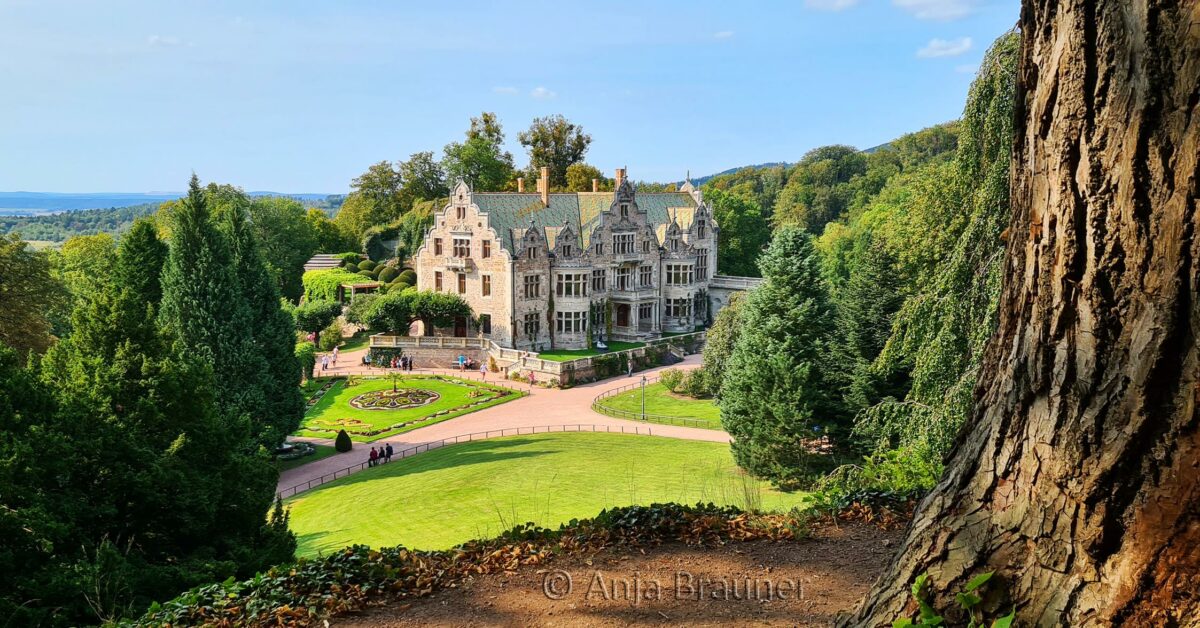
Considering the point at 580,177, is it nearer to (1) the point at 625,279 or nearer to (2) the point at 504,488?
(1) the point at 625,279

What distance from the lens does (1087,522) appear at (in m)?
3.86

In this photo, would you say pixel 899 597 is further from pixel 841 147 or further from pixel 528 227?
pixel 841 147

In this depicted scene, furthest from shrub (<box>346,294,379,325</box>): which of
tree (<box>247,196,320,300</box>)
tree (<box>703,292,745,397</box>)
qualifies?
tree (<box>703,292,745,397</box>)

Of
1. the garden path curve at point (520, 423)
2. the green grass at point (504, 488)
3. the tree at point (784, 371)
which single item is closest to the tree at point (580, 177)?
the garden path curve at point (520, 423)

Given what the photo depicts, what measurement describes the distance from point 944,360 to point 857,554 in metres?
5.58

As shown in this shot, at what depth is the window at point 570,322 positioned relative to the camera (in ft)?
162

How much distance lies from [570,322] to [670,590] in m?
42.9

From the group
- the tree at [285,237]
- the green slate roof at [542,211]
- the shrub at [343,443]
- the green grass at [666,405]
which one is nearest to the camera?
the shrub at [343,443]

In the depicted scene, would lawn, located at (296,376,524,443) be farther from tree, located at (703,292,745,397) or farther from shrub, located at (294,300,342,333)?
shrub, located at (294,300,342,333)

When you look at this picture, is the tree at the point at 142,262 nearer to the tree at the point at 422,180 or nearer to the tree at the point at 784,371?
the tree at the point at 784,371

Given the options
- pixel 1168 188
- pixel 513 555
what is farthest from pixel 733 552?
pixel 1168 188

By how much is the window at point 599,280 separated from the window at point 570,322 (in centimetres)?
213

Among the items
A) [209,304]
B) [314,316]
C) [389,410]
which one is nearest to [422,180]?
[314,316]

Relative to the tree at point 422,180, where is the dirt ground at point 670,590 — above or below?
below
